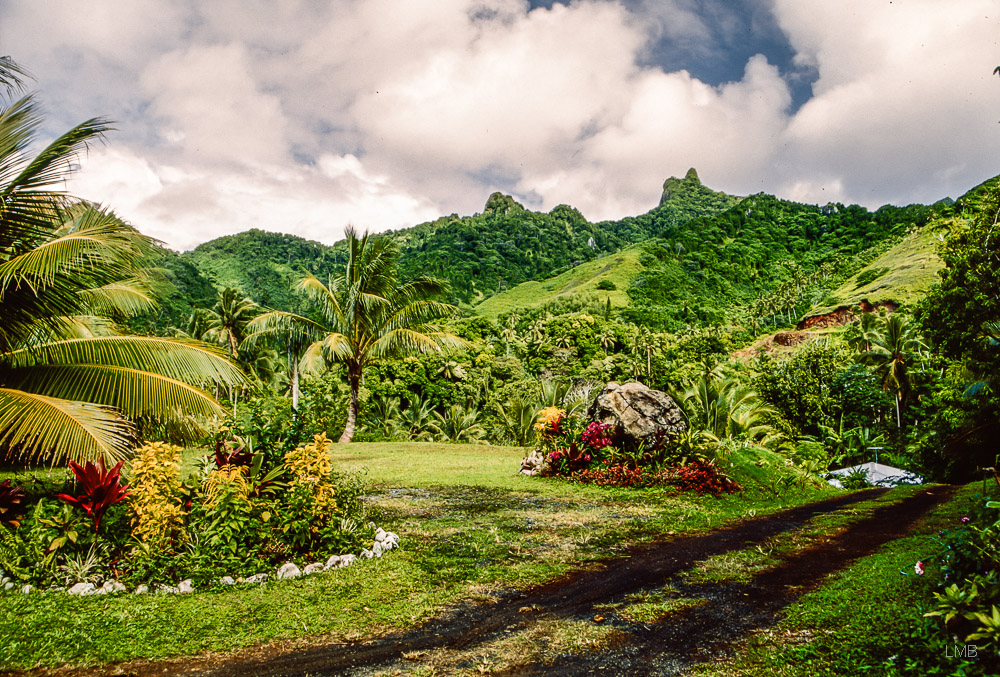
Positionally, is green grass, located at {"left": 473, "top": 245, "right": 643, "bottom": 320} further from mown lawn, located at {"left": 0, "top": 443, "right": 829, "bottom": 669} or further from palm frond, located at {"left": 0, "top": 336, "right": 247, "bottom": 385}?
palm frond, located at {"left": 0, "top": 336, "right": 247, "bottom": 385}

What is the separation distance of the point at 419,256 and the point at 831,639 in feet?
295

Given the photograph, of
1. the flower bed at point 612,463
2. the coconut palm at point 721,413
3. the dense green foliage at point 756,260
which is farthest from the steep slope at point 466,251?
the flower bed at point 612,463

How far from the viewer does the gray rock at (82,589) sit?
443 cm

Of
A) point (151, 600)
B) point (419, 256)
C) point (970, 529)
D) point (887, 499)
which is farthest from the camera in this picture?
point (419, 256)

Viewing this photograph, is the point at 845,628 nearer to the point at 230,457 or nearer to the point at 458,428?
the point at 230,457

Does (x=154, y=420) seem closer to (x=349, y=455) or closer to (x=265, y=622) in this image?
(x=265, y=622)

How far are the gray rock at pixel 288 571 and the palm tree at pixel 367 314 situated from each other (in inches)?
515

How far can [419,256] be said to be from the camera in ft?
297

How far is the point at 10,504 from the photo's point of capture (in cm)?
532

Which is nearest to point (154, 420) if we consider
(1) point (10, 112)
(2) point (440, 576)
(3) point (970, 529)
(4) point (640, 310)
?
(1) point (10, 112)

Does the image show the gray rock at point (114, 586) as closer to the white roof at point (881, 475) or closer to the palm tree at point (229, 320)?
the white roof at point (881, 475)

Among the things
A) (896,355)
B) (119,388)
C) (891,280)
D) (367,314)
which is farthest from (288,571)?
(891,280)

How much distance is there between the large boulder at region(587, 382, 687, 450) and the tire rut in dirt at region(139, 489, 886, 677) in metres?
4.24

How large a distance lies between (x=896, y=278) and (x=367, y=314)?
7588 cm
